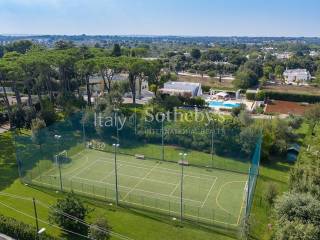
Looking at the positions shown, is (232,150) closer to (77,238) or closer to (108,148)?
(108,148)

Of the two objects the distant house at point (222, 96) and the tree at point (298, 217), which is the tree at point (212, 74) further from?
the tree at point (298, 217)

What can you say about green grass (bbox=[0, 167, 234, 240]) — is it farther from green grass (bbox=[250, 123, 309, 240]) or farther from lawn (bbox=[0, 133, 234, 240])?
green grass (bbox=[250, 123, 309, 240])

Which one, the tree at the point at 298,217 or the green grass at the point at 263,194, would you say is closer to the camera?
the tree at the point at 298,217

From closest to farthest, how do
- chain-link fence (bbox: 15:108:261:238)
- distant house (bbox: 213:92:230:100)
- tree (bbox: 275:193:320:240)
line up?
tree (bbox: 275:193:320:240) < chain-link fence (bbox: 15:108:261:238) < distant house (bbox: 213:92:230:100)

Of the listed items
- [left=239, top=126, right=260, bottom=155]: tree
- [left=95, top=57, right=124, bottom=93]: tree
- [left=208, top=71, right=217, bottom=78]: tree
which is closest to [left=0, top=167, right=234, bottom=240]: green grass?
[left=239, top=126, right=260, bottom=155]: tree

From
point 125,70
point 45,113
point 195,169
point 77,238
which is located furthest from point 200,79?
point 77,238

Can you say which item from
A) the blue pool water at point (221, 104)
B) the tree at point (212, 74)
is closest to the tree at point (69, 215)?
the blue pool water at point (221, 104)
